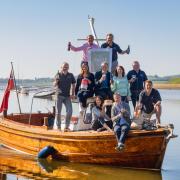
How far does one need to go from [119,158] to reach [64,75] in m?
2.83

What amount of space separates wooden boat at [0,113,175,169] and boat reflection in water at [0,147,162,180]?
7.7 inches

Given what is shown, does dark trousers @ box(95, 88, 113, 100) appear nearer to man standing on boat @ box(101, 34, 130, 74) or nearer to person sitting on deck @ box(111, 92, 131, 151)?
person sitting on deck @ box(111, 92, 131, 151)

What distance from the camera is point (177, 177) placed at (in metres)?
12.0

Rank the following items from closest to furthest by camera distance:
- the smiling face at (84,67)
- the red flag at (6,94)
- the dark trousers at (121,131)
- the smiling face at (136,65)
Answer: the dark trousers at (121,131), the smiling face at (84,67), the smiling face at (136,65), the red flag at (6,94)

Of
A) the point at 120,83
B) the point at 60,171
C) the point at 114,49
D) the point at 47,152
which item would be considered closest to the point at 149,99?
the point at 120,83

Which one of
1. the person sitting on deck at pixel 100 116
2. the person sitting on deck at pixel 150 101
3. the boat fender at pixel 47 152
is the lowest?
the boat fender at pixel 47 152

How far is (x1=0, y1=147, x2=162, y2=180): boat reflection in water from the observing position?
38.8 ft

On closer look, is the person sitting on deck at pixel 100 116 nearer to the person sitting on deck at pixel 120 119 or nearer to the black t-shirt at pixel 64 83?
the person sitting on deck at pixel 120 119

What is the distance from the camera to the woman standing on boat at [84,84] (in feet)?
41.7

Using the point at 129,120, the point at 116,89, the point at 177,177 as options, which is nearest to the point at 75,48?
the point at 116,89

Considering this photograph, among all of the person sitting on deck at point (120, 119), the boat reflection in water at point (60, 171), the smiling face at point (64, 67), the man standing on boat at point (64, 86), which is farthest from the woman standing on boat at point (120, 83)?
the boat reflection in water at point (60, 171)

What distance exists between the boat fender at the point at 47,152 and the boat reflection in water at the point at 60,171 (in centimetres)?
21

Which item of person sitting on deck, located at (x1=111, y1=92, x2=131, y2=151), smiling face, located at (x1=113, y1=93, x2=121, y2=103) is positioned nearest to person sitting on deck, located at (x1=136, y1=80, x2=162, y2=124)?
person sitting on deck, located at (x1=111, y1=92, x2=131, y2=151)

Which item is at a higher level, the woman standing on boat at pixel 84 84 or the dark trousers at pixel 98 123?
the woman standing on boat at pixel 84 84
